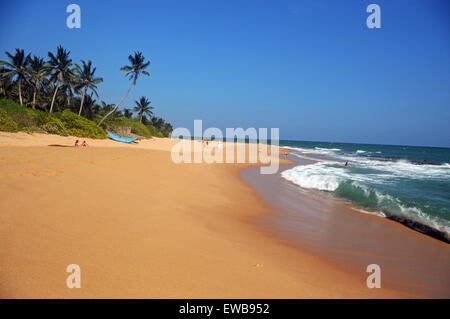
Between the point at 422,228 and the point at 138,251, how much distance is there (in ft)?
26.4

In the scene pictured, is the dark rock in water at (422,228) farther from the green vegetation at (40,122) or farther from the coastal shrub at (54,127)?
the coastal shrub at (54,127)

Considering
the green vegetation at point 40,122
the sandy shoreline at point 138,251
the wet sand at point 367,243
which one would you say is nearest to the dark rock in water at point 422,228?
the wet sand at point 367,243

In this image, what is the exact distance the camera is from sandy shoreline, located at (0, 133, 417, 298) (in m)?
2.50

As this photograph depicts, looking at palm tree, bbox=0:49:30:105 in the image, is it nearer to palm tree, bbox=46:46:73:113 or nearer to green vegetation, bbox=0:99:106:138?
palm tree, bbox=46:46:73:113

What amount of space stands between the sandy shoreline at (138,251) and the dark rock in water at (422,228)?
13.4 ft

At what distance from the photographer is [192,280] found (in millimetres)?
2770

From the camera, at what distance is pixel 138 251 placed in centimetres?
323

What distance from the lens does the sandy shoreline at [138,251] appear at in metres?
2.50

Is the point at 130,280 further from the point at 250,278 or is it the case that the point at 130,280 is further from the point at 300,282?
the point at 300,282

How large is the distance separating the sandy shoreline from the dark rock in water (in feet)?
13.4

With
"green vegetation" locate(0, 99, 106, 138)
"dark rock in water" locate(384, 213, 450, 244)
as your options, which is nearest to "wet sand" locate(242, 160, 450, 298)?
"dark rock in water" locate(384, 213, 450, 244)

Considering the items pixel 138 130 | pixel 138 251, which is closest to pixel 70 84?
pixel 138 130

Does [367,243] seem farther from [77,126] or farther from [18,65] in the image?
[18,65]
